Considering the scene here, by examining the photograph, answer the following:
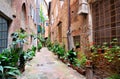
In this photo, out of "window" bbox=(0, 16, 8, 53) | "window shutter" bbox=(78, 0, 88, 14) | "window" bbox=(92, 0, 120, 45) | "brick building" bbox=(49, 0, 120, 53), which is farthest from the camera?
"window" bbox=(0, 16, 8, 53)

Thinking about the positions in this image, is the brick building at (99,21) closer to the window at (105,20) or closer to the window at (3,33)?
the window at (105,20)

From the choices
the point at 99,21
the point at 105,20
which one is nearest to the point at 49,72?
the point at 99,21

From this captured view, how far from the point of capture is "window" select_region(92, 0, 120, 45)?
6.21 meters

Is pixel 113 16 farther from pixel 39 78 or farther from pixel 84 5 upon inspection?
pixel 39 78

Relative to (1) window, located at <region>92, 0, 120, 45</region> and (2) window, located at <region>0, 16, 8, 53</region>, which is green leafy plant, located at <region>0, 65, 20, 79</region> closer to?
(1) window, located at <region>92, 0, 120, 45</region>

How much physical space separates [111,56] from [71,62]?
5.14 meters

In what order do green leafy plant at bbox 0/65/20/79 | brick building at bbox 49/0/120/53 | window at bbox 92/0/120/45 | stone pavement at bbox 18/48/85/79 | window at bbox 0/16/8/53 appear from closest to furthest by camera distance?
green leafy plant at bbox 0/65/20/79, window at bbox 92/0/120/45, brick building at bbox 49/0/120/53, stone pavement at bbox 18/48/85/79, window at bbox 0/16/8/53

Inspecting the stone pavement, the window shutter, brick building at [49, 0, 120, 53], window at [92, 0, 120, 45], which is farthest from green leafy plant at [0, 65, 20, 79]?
the window shutter

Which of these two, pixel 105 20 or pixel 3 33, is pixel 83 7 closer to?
pixel 105 20

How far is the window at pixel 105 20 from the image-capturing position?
6.21m

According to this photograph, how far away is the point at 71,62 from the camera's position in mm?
10391

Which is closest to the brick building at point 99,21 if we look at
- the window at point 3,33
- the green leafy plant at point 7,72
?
the green leafy plant at point 7,72

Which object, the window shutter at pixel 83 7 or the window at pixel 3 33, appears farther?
the window at pixel 3 33

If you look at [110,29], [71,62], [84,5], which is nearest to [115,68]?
[110,29]
